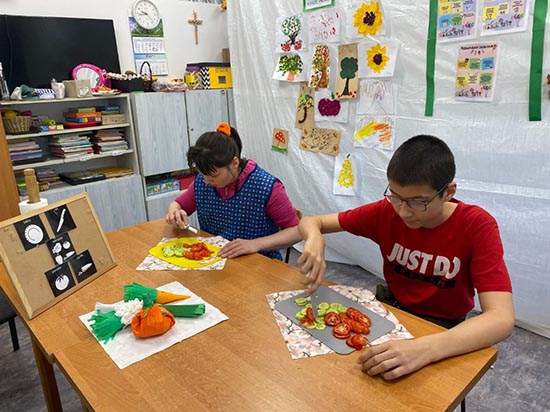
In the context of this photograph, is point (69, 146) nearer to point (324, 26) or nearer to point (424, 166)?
point (324, 26)

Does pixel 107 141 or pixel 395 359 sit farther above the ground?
pixel 107 141

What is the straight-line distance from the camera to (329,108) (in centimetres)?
300

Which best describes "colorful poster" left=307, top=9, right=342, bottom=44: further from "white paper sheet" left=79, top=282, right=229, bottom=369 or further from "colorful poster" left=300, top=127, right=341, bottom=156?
"white paper sheet" left=79, top=282, right=229, bottom=369

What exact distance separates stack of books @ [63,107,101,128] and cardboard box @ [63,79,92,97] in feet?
0.47

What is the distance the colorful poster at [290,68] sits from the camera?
314cm

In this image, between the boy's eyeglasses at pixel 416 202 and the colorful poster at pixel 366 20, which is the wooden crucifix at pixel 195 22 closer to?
the colorful poster at pixel 366 20

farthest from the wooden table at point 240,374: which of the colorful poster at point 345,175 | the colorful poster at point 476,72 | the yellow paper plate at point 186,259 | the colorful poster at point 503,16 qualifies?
the colorful poster at point 345,175

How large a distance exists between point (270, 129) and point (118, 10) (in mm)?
1574

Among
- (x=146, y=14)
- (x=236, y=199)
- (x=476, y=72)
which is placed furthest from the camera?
(x=146, y=14)

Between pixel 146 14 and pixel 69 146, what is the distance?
4.42ft

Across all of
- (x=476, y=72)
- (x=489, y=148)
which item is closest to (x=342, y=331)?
(x=489, y=148)

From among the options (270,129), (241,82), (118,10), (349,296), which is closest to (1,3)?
(118,10)

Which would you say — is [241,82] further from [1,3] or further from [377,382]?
[377,382]

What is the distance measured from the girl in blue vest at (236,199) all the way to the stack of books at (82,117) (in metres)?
1.65
